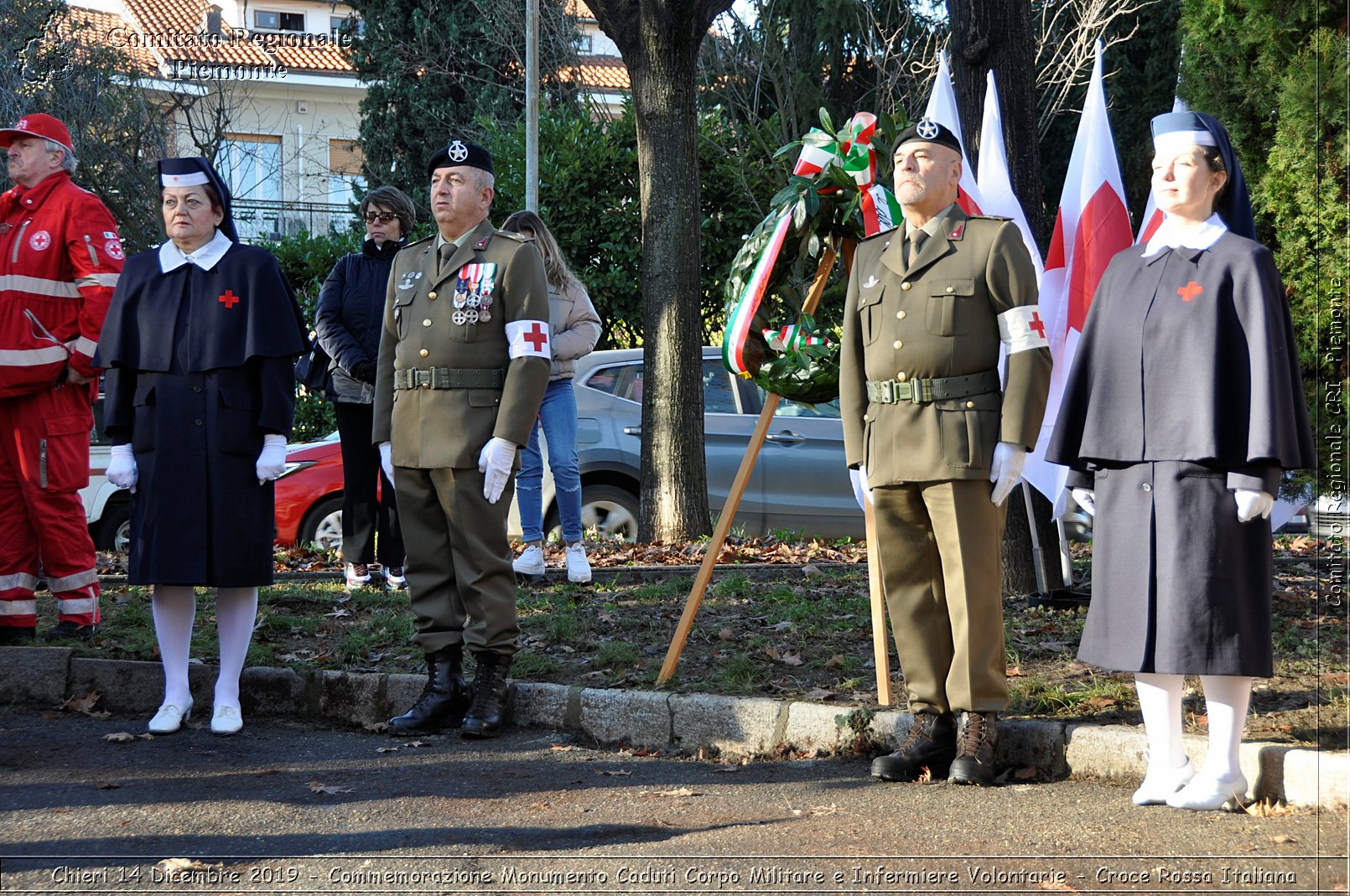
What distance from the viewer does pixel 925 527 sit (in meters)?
5.05

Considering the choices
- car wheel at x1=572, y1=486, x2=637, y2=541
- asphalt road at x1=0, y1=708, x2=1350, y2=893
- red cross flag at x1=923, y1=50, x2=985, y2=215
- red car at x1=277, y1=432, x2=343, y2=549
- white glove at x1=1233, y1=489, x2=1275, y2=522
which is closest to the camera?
asphalt road at x1=0, y1=708, x2=1350, y2=893

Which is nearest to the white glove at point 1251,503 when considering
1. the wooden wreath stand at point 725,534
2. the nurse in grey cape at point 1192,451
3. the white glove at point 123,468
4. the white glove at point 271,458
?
the nurse in grey cape at point 1192,451

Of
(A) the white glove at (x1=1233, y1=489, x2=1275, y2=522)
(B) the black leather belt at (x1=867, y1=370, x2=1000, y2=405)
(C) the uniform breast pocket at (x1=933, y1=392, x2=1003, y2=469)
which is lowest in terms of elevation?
(A) the white glove at (x1=1233, y1=489, x2=1275, y2=522)

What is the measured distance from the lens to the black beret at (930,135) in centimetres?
493

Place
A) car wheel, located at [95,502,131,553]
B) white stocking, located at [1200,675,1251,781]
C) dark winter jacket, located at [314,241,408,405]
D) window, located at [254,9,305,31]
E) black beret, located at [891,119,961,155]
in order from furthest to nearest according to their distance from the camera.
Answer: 1. window, located at [254,9,305,31]
2. car wheel, located at [95,502,131,553]
3. dark winter jacket, located at [314,241,408,405]
4. black beret, located at [891,119,961,155]
5. white stocking, located at [1200,675,1251,781]

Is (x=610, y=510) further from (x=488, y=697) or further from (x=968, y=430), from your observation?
(x=968, y=430)

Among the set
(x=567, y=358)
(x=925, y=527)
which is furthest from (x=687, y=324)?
(x=925, y=527)

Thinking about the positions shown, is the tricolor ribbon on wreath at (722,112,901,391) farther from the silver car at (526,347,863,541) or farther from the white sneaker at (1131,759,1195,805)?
the silver car at (526,347,863,541)

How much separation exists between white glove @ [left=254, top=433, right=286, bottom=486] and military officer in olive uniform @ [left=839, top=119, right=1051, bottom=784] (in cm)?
237

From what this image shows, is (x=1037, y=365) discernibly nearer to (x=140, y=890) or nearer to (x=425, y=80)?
(x=140, y=890)

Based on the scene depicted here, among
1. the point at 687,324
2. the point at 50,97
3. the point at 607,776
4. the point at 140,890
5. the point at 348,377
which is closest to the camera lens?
the point at 140,890

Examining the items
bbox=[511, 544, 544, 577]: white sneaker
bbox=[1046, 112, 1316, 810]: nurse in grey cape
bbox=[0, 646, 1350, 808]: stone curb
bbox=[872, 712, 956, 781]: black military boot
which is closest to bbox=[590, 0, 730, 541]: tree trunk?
bbox=[511, 544, 544, 577]: white sneaker

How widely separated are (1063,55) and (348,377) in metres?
15.3

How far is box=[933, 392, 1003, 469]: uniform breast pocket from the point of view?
4809 millimetres
